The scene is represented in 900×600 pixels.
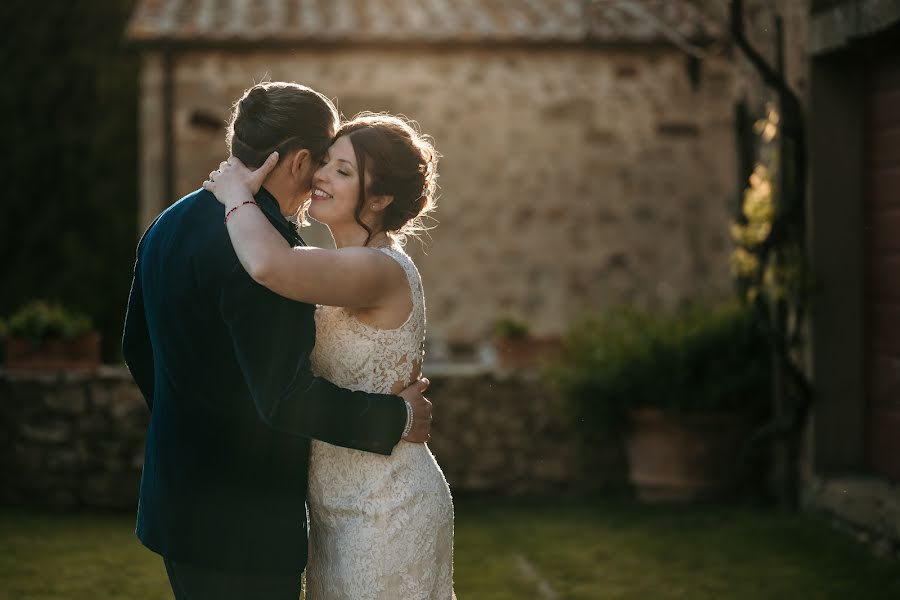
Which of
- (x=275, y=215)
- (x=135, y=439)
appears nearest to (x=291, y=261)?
(x=275, y=215)

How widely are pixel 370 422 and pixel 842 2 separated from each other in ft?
14.9

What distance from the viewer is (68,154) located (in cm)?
1361

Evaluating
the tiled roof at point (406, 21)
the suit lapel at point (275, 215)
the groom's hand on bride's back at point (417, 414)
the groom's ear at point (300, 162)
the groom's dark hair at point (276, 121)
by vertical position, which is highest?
the tiled roof at point (406, 21)

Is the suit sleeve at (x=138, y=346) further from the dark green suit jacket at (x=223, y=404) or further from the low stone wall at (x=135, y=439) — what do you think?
the low stone wall at (x=135, y=439)

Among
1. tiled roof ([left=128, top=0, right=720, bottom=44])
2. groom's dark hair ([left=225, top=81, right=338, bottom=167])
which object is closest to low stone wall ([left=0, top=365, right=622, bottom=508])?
tiled roof ([left=128, top=0, right=720, bottom=44])

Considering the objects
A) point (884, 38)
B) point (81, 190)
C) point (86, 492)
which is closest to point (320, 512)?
point (884, 38)

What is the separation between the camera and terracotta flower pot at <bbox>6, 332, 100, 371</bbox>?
295 inches

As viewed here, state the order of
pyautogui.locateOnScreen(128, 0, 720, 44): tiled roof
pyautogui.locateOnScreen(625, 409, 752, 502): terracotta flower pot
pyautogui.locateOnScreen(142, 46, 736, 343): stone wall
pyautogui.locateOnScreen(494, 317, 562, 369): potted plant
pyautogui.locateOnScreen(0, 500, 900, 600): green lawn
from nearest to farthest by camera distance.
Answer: pyautogui.locateOnScreen(0, 500, 900, 600): green lawn, pyautogui.locateOnScreen(625, 409, 752, 502): terracotta flower pot, pyautogui.locateOnScreen(494, 317, 562, 369): potted plant, pyautogui.locateOnScreen(128, 0, 720, 44): tiled roof, pyautogui.locateOnScreen(142, 46, 736, 343): stone wall

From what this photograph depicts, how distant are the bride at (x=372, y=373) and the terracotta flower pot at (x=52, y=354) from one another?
196 inches

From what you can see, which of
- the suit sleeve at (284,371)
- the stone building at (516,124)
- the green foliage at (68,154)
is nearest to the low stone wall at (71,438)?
the stone building at (516,124)

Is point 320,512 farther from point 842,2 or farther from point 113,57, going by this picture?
point 113,57

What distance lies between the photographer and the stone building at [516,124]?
10.8 m

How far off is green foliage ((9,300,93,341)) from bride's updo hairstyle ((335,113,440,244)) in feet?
16.7

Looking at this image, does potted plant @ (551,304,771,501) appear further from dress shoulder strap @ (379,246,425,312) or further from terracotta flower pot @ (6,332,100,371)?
dress shoulder strap @ (379,246,425,312)
